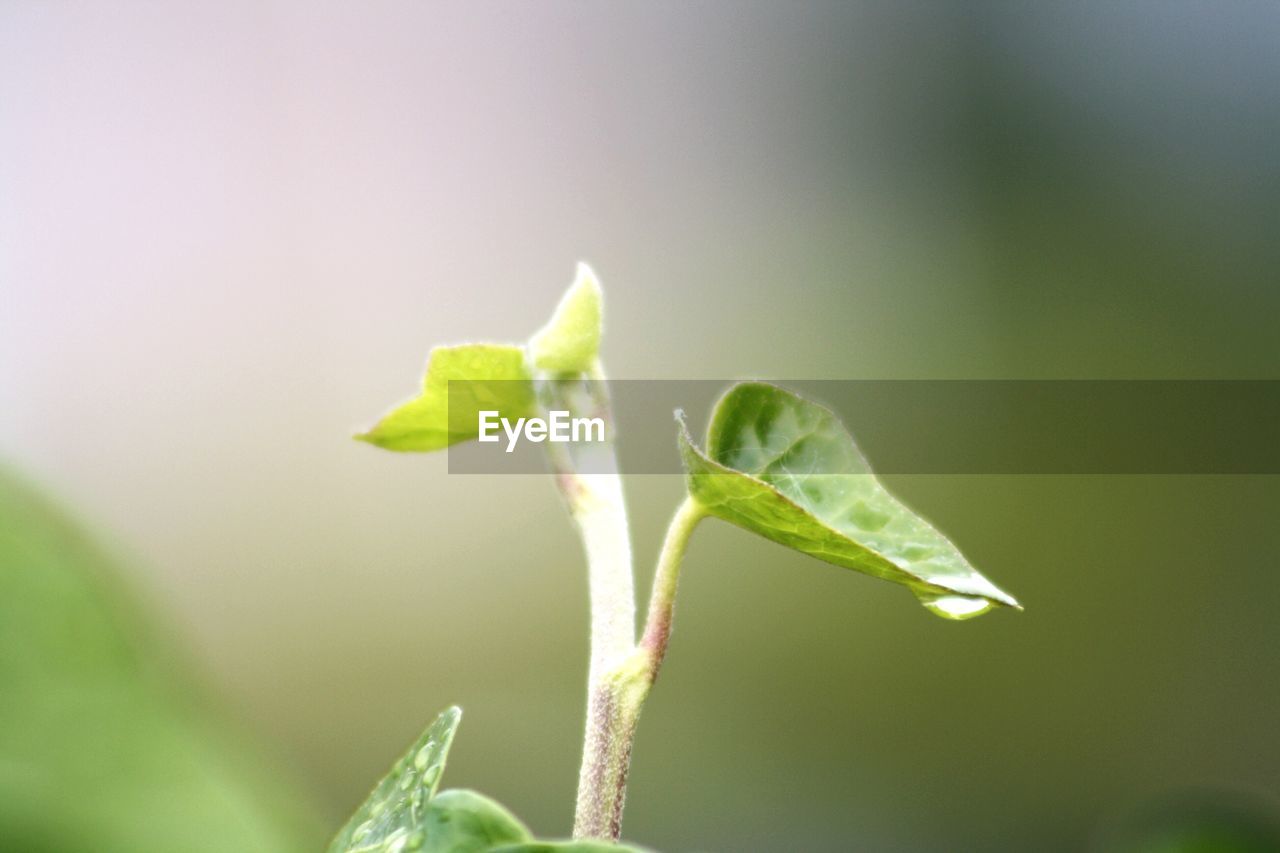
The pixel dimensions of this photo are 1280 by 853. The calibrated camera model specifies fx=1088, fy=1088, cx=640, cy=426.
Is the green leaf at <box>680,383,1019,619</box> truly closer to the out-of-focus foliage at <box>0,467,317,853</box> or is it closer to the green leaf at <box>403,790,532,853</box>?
the green leaf at <box>403,790,532,853</box>

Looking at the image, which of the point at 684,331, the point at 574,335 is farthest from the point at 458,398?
the point at 684,331

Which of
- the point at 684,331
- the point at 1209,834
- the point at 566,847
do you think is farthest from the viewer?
the point at 684,331

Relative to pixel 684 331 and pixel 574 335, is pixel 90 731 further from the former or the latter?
pixel 684 331

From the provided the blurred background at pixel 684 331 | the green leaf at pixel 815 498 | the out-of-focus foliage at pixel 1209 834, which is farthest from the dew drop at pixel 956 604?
the blurred background at pixel 684 331

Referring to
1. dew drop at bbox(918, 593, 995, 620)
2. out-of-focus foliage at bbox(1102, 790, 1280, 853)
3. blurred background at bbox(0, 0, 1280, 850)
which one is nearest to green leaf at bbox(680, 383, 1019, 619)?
dew drop at bbox(918, 593, 995, 620)

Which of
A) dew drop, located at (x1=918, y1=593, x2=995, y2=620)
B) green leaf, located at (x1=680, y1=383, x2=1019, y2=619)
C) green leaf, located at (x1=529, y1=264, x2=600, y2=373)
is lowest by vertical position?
dew drop, located at (x1=918, y1=593, x2=995, y2=620)

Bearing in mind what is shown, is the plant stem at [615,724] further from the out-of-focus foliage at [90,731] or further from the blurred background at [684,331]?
the blurred background at [684,331]
